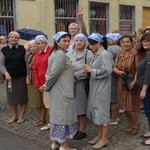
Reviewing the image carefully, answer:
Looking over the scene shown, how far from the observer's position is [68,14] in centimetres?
1305

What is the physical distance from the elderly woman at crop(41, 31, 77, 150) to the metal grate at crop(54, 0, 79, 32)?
8.00 meters

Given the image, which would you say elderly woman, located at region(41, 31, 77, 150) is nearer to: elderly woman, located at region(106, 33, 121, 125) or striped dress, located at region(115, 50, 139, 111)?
striped dress, located at region(115, 50, 139, 111)

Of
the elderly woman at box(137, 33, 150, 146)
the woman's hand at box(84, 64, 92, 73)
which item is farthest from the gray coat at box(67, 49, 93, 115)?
the elderly woman at box(137, 33, 150, 146)

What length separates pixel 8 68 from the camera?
6344 mm

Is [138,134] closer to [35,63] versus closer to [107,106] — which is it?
[107,106]

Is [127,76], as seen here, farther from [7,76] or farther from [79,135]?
[7,76]

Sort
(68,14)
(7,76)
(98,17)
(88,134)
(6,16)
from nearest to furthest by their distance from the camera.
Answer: (88,134) < (7,76) < (6,16) < (68,14) < (98,17)

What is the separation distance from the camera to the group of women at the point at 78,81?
15.3ft

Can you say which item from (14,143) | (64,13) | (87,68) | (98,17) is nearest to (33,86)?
(14,143)

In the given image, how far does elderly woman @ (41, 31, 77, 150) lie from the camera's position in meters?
4.57

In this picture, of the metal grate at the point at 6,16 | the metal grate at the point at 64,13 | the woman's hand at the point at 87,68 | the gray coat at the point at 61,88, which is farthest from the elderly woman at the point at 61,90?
the metal grate at the point at 64,13

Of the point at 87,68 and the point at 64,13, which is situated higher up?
the point at 64,13

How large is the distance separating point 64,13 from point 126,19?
14.5 feet

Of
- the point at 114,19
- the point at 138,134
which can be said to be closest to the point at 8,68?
the point at 138,134
